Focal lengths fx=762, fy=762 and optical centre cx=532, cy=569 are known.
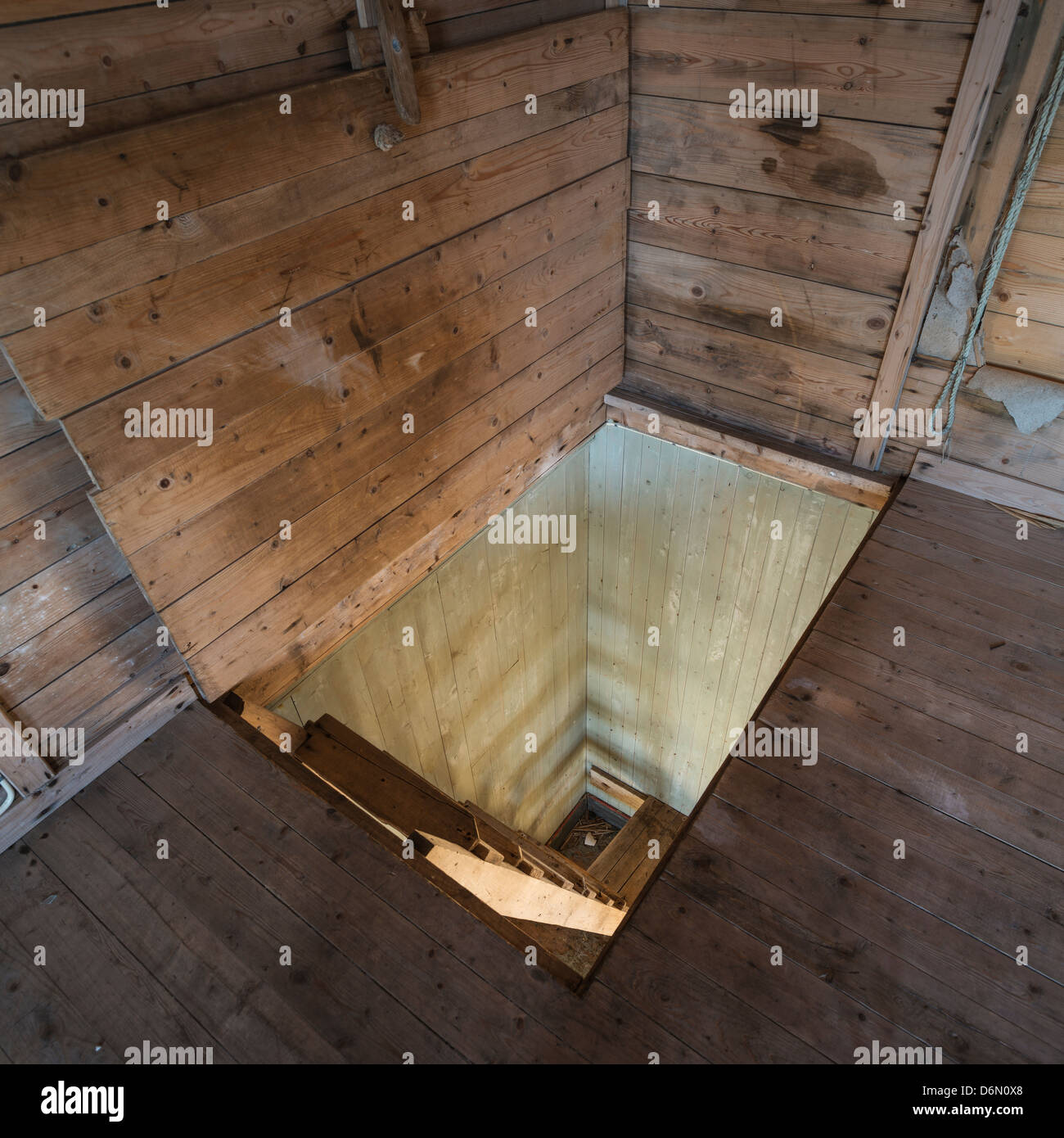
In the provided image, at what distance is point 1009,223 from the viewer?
2.22 m

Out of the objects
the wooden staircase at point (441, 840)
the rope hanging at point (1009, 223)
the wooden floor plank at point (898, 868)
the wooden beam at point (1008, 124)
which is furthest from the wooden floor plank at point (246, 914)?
the wooden beam at point (1008, 124)

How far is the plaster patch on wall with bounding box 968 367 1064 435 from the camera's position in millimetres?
2416

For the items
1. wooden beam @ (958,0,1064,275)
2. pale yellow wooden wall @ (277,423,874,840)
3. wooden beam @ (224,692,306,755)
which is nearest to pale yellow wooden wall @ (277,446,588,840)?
pale yellow wooden wall @ (277,423,874,840)

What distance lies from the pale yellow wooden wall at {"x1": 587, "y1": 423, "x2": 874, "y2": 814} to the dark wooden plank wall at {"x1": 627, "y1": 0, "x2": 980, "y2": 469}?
0.38m

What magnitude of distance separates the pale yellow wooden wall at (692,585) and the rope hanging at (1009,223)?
25.2 inches

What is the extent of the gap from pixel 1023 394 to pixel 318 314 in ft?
7.19

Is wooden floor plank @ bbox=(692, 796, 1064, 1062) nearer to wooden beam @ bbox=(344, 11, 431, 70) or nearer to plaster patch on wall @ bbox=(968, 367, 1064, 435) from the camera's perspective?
plaster patch on wall @ bbox=(968, 367, 1064, 435)

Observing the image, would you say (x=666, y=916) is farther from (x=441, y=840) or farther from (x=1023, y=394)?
(x=1023, y=394)

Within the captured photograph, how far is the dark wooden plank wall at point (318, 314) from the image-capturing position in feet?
5.02

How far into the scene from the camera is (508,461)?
2.92 meters

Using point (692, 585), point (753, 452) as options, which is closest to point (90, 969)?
point (753, 452)

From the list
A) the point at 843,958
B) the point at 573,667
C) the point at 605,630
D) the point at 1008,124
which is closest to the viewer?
the point at 843,958

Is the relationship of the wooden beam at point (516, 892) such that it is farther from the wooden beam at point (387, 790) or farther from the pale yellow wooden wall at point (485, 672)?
the pale yellow wooden wall at point (485, 672)

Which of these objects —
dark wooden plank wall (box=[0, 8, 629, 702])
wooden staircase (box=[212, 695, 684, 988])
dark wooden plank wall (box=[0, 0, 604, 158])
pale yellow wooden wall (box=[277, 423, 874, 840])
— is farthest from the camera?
pale yellow wooden wall (box=[277, 423, 874, 840])
